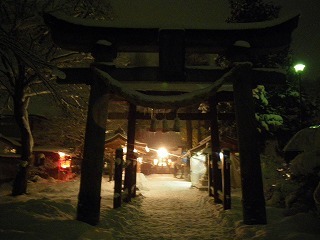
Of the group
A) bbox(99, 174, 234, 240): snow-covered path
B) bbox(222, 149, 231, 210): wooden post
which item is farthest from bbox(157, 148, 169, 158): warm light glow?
bbox(222, 149, 231, 210): wooden post

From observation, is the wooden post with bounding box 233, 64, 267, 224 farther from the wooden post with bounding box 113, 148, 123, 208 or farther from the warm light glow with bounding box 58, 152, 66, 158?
the warm light glow with bounding box 58, 152, 66, 158

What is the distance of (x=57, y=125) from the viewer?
21.9 metres

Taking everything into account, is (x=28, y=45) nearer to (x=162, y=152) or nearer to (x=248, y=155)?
(x=248, y=155)

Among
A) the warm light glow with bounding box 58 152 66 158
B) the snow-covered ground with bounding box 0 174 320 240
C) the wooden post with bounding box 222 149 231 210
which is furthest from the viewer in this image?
the warm light glow with bounding box 58 152 66 158

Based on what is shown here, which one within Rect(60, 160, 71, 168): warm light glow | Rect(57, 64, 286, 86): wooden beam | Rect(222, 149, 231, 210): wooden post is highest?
Rect(57, 64, 286, 86): wooden beam

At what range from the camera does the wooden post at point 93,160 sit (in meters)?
5.97

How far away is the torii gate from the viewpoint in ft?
20.3

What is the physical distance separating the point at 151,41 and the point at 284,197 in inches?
282

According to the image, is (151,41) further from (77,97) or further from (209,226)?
(77,97)

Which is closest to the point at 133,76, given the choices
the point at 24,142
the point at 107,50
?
the point at 107,50

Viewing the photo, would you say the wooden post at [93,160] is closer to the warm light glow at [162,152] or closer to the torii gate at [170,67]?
the torii gate at [170,67]

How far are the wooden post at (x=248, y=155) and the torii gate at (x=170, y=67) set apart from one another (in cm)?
2

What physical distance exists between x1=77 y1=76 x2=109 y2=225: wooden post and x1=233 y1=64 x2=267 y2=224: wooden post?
360 cm

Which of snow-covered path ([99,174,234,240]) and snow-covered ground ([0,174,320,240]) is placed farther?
snow-covered path ([99,174,234,240])
